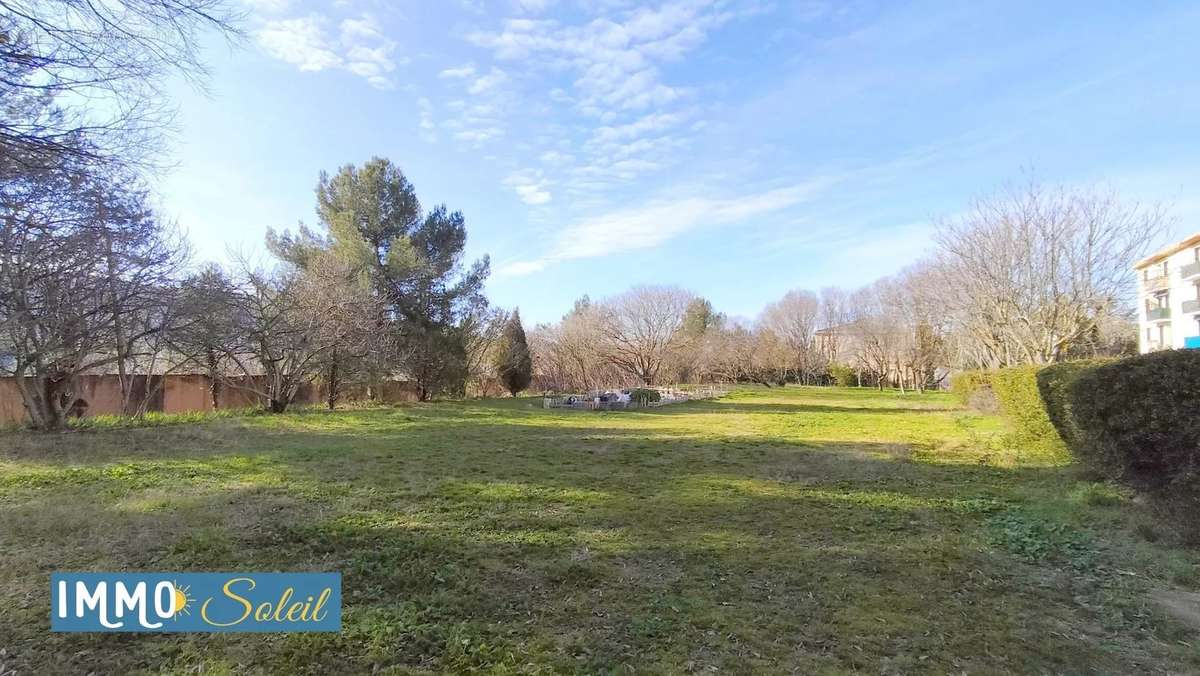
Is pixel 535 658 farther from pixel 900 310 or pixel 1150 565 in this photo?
pixel 900 310

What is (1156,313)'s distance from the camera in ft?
112

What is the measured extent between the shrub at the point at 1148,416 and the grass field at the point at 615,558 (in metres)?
0.46

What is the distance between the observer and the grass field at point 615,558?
2.43 meters

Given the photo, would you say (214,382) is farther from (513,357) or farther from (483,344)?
(513,357)

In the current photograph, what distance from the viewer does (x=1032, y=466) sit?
705 centimetres

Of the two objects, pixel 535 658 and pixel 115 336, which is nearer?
pixel 535 658

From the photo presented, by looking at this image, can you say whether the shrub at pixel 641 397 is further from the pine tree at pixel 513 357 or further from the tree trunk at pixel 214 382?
the tree trunk at pixel 214 382

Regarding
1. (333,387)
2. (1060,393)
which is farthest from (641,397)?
(1060,393)

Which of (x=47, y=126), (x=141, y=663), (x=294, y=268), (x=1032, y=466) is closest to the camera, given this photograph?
(x=141, y=663)

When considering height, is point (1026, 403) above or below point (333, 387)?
above

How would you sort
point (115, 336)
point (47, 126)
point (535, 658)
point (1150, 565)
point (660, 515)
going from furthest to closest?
point (115, 336)
point (660, 515)
point (1150, 565)
point (47, 126)
point (535, 658)

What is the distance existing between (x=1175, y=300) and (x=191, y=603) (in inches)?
1833

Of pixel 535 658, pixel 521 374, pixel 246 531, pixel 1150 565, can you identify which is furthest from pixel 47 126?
pixel 521 374

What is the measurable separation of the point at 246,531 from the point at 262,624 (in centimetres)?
156
